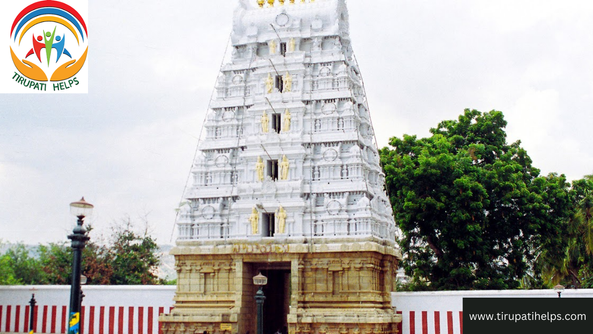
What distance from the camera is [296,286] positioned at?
28188 mm

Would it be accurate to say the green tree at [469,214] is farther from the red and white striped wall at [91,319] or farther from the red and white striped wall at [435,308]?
the red and white striped wall at [91,319]

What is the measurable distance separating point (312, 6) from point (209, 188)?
1052 cm

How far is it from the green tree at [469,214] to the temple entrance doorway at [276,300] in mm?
7605

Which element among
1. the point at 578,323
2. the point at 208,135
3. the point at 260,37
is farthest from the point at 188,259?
the point at 578,323

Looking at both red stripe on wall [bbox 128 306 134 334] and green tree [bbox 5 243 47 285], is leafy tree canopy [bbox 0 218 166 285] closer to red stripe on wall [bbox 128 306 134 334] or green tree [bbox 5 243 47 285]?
green tree [bbox 5 243 47 285]

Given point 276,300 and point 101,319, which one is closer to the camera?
point 101,319

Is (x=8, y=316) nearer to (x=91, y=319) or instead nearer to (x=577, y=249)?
(x=91, y=319)

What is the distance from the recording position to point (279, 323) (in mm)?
34406

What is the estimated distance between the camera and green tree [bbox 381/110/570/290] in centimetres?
3597

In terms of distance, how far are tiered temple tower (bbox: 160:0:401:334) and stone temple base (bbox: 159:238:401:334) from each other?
5 cm

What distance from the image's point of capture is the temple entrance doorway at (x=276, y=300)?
3306cm

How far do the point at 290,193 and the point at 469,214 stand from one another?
11734mm

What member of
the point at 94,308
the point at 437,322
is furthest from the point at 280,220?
the point at 94,308

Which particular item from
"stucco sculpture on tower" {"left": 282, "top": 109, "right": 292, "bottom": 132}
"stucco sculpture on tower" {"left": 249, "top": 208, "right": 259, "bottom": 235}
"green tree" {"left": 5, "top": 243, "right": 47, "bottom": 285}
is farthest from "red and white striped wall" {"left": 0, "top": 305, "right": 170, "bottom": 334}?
"green tree" {"left": 5, "top": 243, "right": 47, "bottom": 285}
